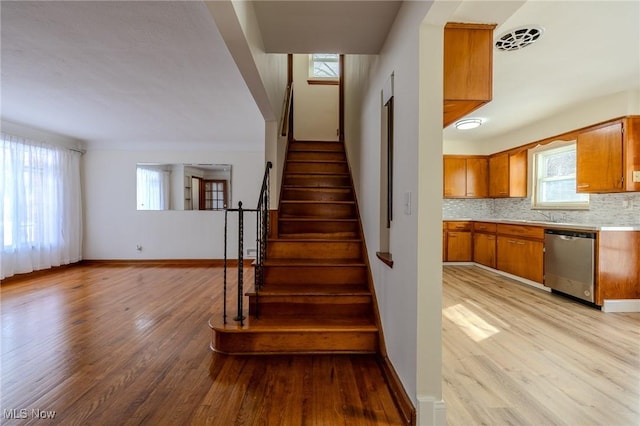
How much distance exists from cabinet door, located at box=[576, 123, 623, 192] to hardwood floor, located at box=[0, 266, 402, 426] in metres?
3.67

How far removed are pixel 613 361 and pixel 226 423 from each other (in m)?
2.67

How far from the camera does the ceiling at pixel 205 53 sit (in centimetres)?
200

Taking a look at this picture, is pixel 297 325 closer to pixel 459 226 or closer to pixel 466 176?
pixel 459 226

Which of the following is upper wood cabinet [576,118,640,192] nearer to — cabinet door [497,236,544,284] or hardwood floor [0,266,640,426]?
cabinet door [497,236,544,284]

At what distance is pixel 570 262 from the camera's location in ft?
12.0

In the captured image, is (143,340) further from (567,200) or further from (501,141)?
(501,141)

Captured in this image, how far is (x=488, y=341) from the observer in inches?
101

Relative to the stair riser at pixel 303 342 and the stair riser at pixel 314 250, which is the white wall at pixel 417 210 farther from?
the stair riser at pixel 314 250

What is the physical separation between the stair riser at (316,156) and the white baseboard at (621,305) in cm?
349

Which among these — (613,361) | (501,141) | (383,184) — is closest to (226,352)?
(383,184)

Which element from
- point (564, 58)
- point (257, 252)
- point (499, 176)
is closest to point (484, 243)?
point (499, 176)

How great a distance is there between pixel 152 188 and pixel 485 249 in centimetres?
641

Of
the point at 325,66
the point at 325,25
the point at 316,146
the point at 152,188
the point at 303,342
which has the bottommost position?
the point at 303,342

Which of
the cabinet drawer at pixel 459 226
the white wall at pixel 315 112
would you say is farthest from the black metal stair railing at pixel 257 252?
the cabinet drawer at pixel 459 226
